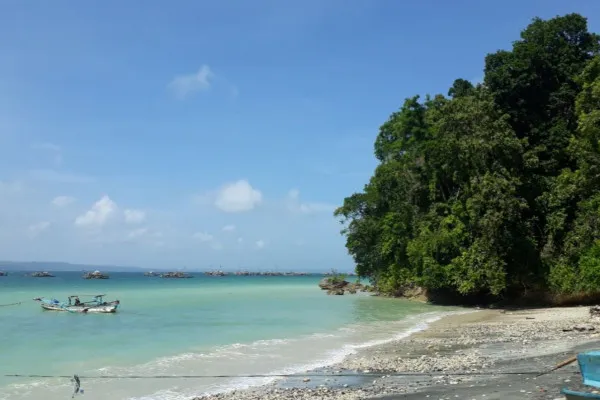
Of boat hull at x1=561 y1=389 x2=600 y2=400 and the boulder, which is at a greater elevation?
boat hull at x1=561 y1=389 x2=600 y2=400

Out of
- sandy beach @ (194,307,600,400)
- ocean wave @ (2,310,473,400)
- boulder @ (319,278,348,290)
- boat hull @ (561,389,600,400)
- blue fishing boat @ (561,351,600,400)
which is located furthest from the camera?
boulder @ (319,278,348,290)

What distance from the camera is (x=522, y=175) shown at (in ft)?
98.7

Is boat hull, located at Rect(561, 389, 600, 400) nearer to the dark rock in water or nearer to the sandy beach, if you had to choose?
the sandy beach

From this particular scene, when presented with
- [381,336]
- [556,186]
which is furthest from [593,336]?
[556,186]

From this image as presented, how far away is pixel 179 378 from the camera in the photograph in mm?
14188

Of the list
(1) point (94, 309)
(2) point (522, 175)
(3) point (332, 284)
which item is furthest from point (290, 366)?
(3) point (332, 284)

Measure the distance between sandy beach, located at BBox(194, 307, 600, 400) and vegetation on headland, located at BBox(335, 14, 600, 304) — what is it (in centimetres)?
866

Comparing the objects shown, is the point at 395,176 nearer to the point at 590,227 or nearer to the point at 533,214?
the point at 533,214

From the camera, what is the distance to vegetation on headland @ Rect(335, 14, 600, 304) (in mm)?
26422

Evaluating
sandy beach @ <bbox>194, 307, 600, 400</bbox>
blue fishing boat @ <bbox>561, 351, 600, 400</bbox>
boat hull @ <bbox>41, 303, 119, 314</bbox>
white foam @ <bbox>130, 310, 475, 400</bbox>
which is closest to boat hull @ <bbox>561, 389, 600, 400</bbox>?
blue fishing boat @ <bbox>561, 351, 600, 400</bbox>

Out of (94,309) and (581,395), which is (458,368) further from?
(94,309)

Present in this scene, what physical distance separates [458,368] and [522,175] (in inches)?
820

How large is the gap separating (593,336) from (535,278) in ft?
49.6

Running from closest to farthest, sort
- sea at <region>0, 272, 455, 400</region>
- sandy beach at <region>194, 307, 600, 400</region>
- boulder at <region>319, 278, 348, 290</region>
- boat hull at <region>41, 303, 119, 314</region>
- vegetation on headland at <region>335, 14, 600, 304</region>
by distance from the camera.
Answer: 1. sandy beach at <region>194, 307, 600, 400</region>
2. sea at <region>0, 272, 455, 400</region>
3. vegetation on headland at <region>335, 14, 600, 304</region>
4. boat hull at <region>41, 303, 119, 314</region>
5. boulder at <region>319, 278, 348, 290</region>
